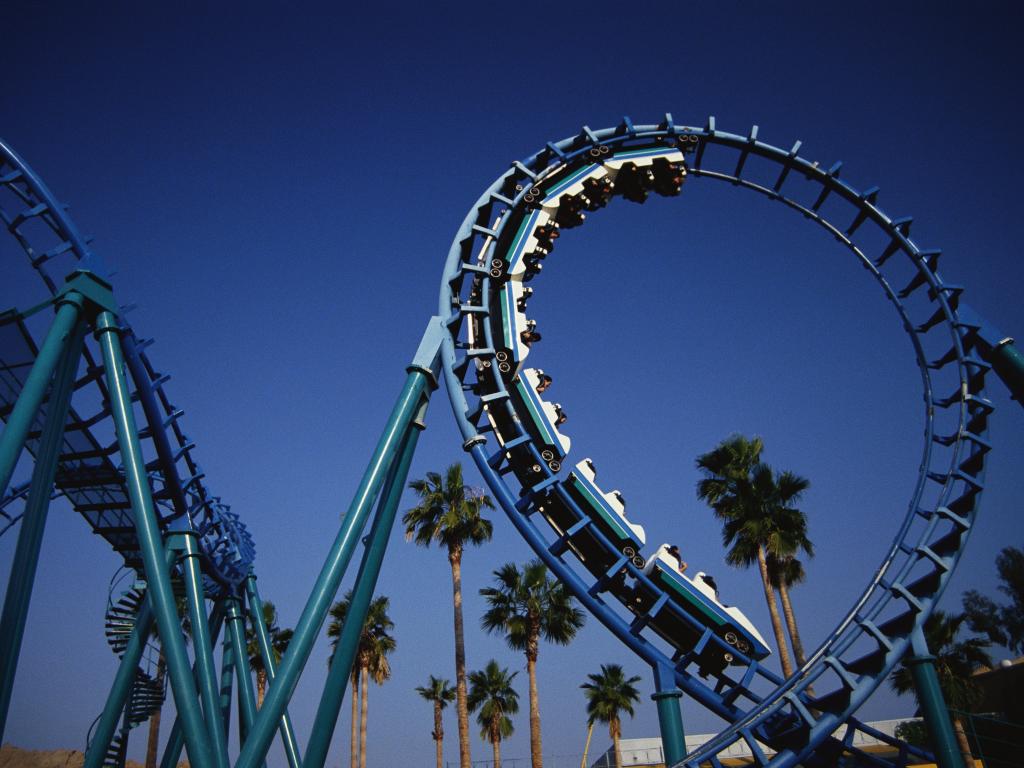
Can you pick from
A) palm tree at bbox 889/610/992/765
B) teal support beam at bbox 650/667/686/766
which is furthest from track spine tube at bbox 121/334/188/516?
palm tree at bbox 889/610/992/765

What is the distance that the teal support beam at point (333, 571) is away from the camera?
7469 mm

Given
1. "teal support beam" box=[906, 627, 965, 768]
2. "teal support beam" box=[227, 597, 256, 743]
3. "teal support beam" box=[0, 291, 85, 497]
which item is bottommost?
"teal support beam" box=[906, 627, 965, 768]

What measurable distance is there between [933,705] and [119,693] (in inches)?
394

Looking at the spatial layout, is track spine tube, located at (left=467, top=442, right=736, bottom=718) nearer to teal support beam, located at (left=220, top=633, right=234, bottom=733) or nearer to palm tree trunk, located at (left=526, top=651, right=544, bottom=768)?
teal support beam, located at (left=220, top=633, right=234, bottom=733)

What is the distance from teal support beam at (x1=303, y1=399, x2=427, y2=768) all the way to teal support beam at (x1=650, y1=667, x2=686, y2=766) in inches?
135

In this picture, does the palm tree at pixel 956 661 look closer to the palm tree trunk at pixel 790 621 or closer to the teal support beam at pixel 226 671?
the palm tree trunk at pixel 790 621

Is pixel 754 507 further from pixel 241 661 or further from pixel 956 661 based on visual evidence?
pixel 241 661

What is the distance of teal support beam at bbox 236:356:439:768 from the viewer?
747 centimetres

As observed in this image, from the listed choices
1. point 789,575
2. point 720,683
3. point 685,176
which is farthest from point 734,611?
point 789,575

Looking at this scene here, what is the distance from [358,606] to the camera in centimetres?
873

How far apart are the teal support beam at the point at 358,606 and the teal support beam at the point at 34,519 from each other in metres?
3.25

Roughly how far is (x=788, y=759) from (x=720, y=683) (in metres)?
1.09

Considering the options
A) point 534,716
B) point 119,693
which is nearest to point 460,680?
point 534,716

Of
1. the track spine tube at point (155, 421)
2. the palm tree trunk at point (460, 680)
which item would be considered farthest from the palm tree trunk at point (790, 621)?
the track spine tube at point (155, 421)
